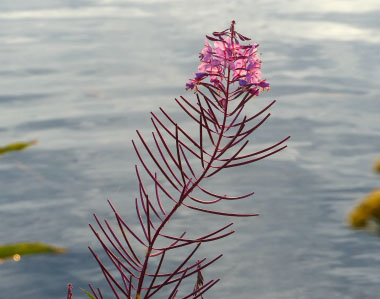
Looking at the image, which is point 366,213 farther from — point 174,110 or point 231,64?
point 174,110

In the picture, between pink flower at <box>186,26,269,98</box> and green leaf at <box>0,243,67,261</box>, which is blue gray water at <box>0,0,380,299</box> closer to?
pink flower at <box>186,26,269,98</box>

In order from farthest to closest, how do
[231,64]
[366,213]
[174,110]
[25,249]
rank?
1. [174,110]
2. [366,213]
3. [231,64]
4. [25,249]

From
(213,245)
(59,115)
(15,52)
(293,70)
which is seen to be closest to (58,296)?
(213,245)

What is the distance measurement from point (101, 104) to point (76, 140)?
164cm

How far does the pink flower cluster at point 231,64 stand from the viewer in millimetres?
1948

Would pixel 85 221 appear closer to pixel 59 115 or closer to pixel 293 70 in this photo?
pixel 59 115

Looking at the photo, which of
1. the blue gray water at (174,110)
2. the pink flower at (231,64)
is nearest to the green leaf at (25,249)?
the pink flower at (231,64)

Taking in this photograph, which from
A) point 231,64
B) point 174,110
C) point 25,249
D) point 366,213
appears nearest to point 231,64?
point 231,64

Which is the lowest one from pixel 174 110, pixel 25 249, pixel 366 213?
pixel 174 110

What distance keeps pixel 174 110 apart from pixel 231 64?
898 cm

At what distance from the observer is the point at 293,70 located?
13516 mm

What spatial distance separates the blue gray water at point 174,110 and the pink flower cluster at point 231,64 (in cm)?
429

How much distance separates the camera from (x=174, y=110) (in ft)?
35.9

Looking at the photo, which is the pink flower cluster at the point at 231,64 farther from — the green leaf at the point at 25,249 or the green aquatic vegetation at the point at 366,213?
the green leaf at the point at 25,249
